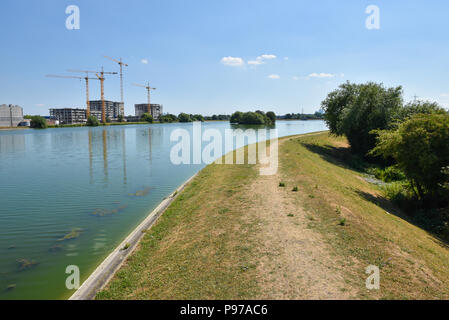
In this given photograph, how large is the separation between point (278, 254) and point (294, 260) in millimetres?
577

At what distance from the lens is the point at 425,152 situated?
1688cm

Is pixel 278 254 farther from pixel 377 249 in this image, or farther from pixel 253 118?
pixel 253 118

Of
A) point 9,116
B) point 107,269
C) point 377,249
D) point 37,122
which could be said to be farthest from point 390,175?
point 9,116

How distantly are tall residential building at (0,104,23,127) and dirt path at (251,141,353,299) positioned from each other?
192m

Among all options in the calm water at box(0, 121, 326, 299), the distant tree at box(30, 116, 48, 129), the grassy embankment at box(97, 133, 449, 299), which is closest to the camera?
the grassy embankment at box(97, 133, 449, 299)

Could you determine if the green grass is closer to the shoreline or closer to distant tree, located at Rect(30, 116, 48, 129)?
the shoreline

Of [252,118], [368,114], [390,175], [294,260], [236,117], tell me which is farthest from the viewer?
[236,117]

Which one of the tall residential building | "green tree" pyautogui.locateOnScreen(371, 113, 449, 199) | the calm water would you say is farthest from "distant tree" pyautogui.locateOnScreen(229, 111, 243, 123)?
"green tree" pyautogui.locateOnScreen(371, 113, 449, 199)

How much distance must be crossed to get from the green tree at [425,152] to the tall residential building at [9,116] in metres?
194

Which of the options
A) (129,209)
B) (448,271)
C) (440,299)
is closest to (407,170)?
(448,271)

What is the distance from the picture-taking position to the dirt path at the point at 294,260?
668 cm

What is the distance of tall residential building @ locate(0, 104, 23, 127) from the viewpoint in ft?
496

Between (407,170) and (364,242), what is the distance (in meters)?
12.0
